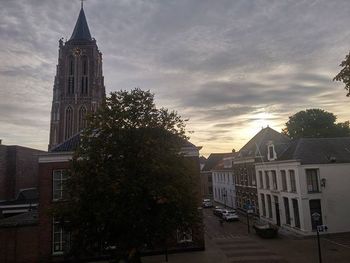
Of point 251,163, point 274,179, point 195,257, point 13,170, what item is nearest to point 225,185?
point 251,163

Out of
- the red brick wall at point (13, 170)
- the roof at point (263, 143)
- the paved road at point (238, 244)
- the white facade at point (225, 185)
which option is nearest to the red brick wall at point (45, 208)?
the paved road at point (238, 244)

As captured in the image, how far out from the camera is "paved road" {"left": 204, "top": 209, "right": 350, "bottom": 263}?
22.8m

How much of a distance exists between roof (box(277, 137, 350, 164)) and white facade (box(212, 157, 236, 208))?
1940 centimetres

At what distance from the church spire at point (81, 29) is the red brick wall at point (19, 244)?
5952cm

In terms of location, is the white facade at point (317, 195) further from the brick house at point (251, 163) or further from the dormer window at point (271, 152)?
the brick house at point (251, 163)

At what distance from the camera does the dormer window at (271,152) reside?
36344mm

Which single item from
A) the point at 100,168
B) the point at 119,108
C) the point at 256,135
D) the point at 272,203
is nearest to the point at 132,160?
the point at 100,168

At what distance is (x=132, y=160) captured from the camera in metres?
16.6

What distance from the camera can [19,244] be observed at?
2430cm

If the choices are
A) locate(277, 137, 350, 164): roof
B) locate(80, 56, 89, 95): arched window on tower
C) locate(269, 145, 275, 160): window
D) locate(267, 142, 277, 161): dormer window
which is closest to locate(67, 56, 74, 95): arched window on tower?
locate(80, 56, 89, 95): arched window on tower

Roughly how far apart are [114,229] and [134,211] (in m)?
1.49

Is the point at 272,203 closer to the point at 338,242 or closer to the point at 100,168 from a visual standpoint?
the point at 338,242

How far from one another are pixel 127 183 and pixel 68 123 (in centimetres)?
5843

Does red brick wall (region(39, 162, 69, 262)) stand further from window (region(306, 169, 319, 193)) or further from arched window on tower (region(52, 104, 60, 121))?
arched window on tower (region(52, 104, 60, 121))
